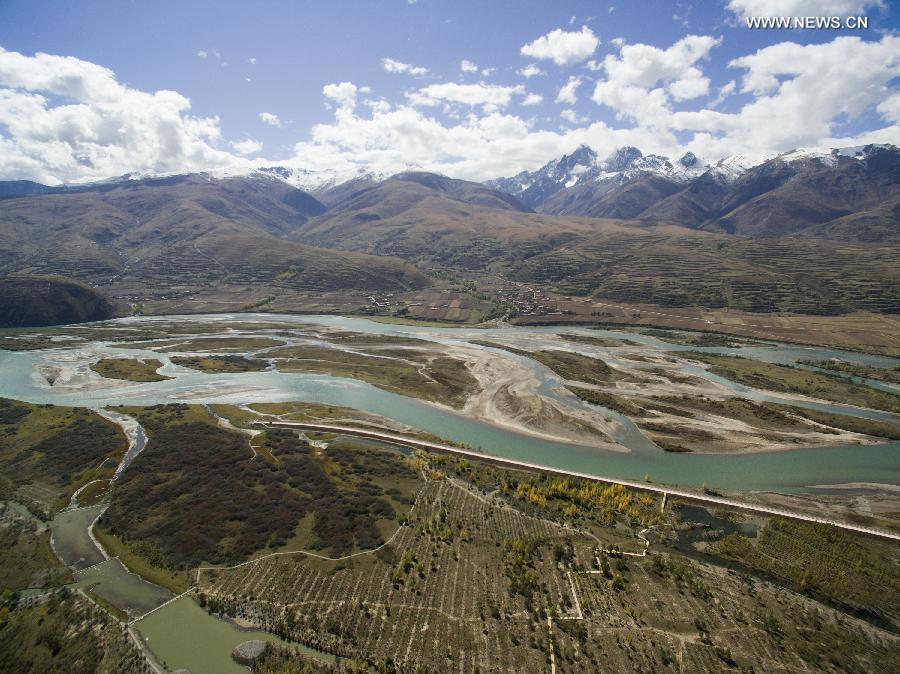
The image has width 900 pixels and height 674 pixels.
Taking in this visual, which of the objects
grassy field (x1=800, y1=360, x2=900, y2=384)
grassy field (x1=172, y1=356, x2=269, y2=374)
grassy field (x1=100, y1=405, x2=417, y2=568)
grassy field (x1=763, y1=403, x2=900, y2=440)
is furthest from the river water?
grassy field (x1=100, y1=405, x2=417, y2=568)

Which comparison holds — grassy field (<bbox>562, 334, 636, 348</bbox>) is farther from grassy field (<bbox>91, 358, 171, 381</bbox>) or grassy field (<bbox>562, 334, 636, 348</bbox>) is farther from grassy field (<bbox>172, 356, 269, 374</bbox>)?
grassy field (<bbox>91, 358, 171, 381</bbox>)

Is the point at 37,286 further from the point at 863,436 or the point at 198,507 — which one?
the point at 863,436

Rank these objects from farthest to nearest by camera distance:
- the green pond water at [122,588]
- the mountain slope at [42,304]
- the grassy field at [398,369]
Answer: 1. the mountain slope at [42,304]
2. the grassy field at [398,369]
3. the green pond water at [122,588]

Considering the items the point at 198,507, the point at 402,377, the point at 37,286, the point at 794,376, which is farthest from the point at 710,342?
the point at 37,286

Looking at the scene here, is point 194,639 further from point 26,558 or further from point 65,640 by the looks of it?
point 26,558

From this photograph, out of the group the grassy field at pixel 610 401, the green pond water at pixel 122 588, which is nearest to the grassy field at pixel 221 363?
the grassy field at pixel 610 401

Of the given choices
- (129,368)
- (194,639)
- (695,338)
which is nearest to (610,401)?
(194,639)

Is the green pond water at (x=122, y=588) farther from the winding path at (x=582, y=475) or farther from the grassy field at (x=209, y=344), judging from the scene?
the grassy field at (x=209, y=344)
